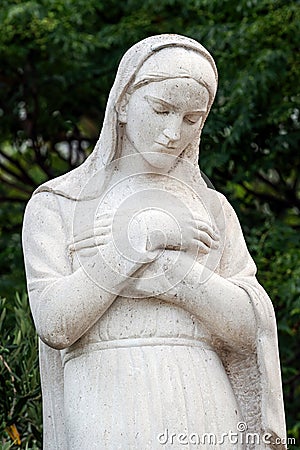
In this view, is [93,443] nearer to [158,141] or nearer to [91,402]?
[91,402]

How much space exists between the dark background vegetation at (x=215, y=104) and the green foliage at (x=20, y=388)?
0.82 ft

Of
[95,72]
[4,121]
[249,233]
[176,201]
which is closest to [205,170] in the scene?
[249,233]

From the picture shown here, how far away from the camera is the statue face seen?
4.21 m

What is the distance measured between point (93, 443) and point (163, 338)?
1.50 ft

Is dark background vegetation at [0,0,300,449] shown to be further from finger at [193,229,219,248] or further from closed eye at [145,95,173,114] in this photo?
closed eye at [145,95,173,114]

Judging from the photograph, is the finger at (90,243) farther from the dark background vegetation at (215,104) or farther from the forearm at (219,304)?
the dark background vegetation at (215,104)

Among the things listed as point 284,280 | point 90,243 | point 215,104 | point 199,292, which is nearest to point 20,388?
point 284,280

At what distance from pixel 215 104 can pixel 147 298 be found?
4.33m

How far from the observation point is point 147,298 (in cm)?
423

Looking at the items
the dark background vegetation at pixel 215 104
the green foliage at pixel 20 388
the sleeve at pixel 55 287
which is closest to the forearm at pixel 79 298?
the sleeve at pixel 55 287

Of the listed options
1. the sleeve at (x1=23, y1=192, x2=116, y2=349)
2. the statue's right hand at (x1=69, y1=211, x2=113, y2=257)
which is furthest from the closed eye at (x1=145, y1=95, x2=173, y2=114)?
the sleeve at (x1=23, y1=192, x2=116, y2=349)

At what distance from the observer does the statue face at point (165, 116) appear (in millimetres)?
4211

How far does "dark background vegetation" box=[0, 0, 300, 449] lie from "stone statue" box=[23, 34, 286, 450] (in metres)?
2.55

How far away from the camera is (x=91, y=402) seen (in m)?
4.13
